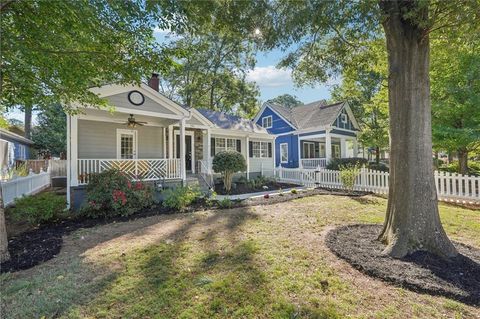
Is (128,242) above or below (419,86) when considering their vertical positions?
below

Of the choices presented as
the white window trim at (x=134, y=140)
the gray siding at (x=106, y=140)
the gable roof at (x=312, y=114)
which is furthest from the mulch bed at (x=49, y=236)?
the gable roof at (x=312, y=114)

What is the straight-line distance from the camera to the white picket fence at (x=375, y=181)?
848cm

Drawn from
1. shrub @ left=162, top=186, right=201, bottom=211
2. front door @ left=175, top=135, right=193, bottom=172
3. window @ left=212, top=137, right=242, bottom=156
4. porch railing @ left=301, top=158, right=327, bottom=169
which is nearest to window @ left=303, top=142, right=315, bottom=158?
porch railing @ left=301, top=158, right=327, bottom=169

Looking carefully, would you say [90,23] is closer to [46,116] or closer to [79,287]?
[79,287]

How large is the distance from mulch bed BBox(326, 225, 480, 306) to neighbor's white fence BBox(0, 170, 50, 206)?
8.70 m

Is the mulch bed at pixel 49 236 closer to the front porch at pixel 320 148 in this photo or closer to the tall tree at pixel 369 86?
the tall tree at pixel 369 86

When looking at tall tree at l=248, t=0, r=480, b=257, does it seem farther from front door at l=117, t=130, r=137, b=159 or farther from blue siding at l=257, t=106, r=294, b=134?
blue siding at l=257, t=106, r=294, b=134

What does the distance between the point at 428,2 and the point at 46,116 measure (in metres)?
30.4

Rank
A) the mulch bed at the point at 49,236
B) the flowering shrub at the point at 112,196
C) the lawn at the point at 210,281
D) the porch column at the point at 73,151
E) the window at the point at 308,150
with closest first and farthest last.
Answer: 1. the lawn at the point at 210,281
2. the mulch bed at the point at 49,236
3. the flowering shrub at the point at 112,196
4. the porch column at the point at 73,151
5. the window at the point at 308,150

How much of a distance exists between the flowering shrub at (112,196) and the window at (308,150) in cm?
1665

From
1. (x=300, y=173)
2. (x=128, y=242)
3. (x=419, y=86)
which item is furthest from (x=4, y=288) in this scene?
(x=300, y=173)

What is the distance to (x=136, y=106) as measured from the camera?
33.5ft

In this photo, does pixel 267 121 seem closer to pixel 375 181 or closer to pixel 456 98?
pixel 375 181

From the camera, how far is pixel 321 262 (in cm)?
388
